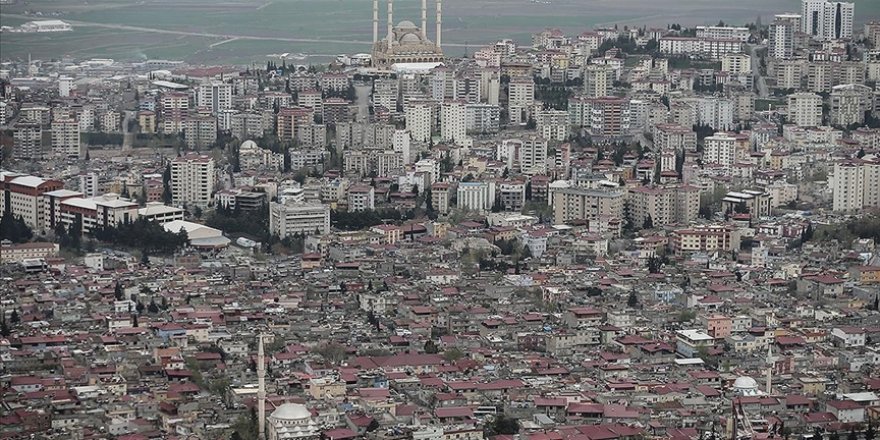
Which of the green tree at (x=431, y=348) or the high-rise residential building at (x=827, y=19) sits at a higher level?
the high-rise residential building at (x=827, y=19)

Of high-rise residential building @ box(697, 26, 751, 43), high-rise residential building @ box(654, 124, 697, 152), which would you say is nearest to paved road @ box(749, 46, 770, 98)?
high-rise residential building @ box(697, 26, 751, 43)

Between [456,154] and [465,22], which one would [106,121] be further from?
[465,22]

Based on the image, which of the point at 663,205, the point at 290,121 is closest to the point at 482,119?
the point at 290,121

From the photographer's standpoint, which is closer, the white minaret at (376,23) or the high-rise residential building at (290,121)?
the high-rise residential building at (290,121)

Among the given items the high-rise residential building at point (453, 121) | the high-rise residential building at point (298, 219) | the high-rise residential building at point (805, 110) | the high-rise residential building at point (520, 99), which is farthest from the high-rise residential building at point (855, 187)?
the high-rise residential building at point (520, 99)

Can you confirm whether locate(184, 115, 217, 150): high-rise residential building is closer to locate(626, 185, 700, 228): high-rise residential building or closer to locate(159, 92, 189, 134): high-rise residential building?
locate(159, 92, 189, 134): high-rise residential building

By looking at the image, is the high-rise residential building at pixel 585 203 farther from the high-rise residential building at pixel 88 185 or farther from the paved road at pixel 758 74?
the paved road at pixel 758 74
